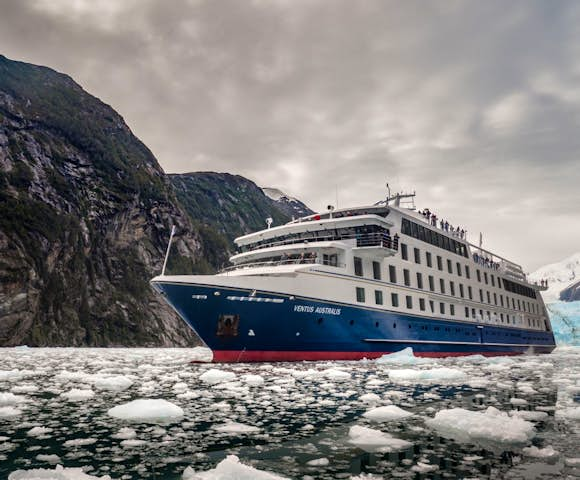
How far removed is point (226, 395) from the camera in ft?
29.1

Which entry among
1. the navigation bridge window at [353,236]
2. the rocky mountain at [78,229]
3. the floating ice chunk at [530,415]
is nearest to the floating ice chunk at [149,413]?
the floating ice chunk at [530,415]

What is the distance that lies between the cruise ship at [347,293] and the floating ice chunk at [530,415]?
1233 cm

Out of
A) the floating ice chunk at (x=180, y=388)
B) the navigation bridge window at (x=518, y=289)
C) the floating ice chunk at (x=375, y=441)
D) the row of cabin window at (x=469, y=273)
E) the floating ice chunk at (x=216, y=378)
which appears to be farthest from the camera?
the navigation bridge window at (x=518, y=289)

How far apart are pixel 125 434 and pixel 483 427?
459 centimetres

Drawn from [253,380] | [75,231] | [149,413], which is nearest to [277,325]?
[253,380]

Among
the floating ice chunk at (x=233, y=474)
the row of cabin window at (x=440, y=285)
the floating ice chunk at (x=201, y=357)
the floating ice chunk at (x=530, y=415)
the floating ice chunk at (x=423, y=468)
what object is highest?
the row of cabin window at (x=440, y=285)

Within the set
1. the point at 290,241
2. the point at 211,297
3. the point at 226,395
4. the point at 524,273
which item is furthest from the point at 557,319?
the point at 226,395

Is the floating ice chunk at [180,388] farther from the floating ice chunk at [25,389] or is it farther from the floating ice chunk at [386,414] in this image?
the floating ice chunk at [386,414]

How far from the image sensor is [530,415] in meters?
6.35

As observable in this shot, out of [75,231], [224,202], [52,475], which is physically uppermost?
[224,202]

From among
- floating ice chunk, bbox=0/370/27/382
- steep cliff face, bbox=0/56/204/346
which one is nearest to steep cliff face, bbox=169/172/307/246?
steep cliff face, bbox=0/56/204/346

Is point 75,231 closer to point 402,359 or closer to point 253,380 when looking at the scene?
point 402,359

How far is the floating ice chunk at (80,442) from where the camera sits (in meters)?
4.97

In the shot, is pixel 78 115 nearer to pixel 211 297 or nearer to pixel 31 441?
pixel 211 297
